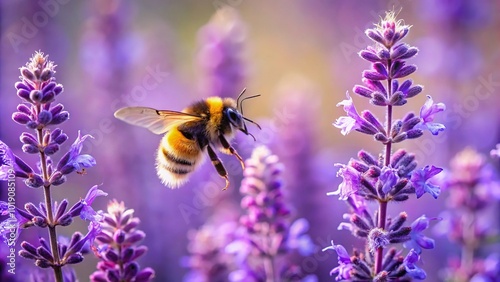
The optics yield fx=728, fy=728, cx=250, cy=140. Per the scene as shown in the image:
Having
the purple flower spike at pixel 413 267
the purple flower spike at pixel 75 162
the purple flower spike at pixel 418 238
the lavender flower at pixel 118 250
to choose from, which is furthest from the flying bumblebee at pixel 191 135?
the purple flower spike at pixel 413 267

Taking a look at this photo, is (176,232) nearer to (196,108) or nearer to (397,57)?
(196,108)

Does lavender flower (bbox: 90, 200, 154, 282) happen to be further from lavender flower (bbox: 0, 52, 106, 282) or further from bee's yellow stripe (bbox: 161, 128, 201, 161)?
bee's yellow stripe (bbox: 161, 128, 201, 161)

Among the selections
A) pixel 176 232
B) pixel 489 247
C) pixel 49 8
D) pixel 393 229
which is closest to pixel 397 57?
pixel 393 229

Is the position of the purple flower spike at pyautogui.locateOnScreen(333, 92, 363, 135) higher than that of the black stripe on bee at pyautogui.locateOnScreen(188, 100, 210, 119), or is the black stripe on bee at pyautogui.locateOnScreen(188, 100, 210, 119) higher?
the black stripe on bee at pyautogui.locateOnScreen(188, 100, 210, 119)

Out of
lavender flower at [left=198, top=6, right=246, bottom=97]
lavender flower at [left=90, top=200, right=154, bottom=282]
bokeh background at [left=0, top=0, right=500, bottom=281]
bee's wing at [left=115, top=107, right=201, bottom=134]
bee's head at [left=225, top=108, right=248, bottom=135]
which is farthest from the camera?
lavender flower at [left=198, top=6, right=246, bottom=97]

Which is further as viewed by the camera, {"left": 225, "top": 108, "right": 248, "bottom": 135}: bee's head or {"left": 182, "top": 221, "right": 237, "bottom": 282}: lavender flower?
{"left": 182, "top": 221, "right": 237, "bottom": 282}: lavender flower

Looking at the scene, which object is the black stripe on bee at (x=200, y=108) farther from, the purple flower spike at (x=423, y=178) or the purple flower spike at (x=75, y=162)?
the purple flower spike at (x=423, y=178)

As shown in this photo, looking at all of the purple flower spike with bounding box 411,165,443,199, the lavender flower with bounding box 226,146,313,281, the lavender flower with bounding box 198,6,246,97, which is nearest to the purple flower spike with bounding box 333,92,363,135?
the purple flower spike with bounding box 411,165,443,199
